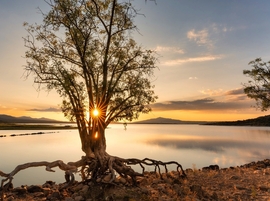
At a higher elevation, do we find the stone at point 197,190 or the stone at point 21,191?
the stone at point 21,191

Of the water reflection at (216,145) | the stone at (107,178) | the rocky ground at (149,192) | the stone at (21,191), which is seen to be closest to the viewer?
the rocky ground at (149,192)

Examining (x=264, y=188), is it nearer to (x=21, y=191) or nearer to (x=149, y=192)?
(x=149, y=192)

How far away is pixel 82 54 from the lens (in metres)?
18.5

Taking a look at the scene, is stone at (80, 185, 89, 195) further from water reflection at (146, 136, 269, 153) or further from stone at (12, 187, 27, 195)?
water reflection at (146, 136, 269, 153)

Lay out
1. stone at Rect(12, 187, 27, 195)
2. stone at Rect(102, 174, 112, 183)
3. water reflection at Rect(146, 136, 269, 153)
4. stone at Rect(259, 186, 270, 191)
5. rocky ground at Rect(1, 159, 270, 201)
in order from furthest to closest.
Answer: water reflection at Rect(146, 136, 269, 153) → stone at Rect(259, 186, 270, 191) → stone at Rect(12, 187, 27, 195) → stone at Rect(102, 174, 112, 183) → rocky ground at Rect(1, 159, 270, 201)

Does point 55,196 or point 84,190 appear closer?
point 55,196

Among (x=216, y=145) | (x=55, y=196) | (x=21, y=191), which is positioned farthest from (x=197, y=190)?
(x=216, y=145)

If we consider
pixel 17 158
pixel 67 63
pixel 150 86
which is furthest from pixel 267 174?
pixel 17 158

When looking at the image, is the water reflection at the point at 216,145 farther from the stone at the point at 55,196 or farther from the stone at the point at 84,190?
the stone at the point at 55,196

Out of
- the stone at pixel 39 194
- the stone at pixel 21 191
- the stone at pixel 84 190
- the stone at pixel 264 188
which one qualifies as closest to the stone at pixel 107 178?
the stone at pixel 84 190

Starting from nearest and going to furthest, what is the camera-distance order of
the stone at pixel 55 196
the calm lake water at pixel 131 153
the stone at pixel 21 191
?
the stone at pixel 55 196 → the stone at pixel 21 191 → the calm lake water at pixel 131 153

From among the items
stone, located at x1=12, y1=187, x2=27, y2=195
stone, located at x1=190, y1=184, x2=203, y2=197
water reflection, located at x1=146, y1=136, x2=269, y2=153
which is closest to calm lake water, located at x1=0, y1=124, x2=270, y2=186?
water reflection, located at x1=146, y1=136, x2=269, y2=153

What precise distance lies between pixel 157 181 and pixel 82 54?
1033 centimetres

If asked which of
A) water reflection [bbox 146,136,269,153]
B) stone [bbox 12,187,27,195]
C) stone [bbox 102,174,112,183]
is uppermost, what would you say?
stone [bbox 102,174,112,183]
